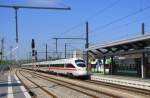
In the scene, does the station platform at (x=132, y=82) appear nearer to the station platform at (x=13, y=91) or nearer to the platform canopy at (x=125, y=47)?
the platform canopy at (x=125, y=47)

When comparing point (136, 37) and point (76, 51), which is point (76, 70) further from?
point (76, 51)

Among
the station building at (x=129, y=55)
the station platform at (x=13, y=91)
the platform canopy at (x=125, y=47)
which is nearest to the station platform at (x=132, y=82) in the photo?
the station building at (x=129, y=55)

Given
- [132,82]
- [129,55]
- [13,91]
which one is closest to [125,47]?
[129,55]

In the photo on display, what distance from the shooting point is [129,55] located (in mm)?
39969

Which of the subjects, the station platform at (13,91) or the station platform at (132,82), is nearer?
the station platform at (13,91)

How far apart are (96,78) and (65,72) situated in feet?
32.5

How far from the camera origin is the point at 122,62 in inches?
1677

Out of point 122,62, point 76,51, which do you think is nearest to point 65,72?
point 122,62

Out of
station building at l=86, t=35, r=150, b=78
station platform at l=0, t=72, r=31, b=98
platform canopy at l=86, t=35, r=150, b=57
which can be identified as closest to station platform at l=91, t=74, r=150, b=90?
station building at l=86, t=35, r=150, b=78

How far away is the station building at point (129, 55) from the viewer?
117 ft

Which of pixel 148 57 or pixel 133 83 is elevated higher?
pixel 148 57

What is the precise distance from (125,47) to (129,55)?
1044 mm

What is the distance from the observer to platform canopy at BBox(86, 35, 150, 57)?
3441 centimetres

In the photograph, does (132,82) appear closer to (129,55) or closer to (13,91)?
(129,55)
